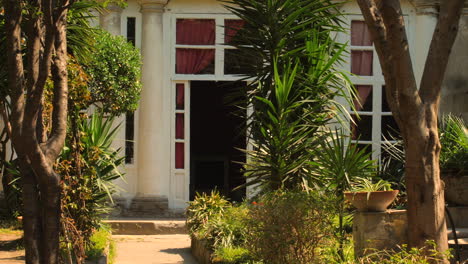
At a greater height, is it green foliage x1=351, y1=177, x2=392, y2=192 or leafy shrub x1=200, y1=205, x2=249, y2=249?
green foliage x1=351, y1=177, x2=392, y2=192

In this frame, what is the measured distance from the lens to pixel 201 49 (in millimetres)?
15211

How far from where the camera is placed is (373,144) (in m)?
15.2

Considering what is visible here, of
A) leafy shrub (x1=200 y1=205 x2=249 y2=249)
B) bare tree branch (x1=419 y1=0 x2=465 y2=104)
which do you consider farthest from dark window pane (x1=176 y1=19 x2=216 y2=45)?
bare tree branch (x1=419 y1=0 x2=465 y2=104)

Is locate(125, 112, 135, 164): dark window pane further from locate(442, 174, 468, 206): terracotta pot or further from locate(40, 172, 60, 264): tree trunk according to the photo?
locate(40, 172, 60, 264): tree trunk

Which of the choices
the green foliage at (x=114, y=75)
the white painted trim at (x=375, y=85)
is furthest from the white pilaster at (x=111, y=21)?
the white painted trim at (x=375, y=85)

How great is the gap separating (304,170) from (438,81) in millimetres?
2280

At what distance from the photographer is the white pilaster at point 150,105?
587 inches

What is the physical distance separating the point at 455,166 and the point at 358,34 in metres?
4.72

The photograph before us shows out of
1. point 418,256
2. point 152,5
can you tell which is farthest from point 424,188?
point 152,5

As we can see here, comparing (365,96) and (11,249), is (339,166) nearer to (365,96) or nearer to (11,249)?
(11,249)

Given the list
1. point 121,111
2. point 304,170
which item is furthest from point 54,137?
point 121,111

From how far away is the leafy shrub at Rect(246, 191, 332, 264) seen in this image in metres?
7.87

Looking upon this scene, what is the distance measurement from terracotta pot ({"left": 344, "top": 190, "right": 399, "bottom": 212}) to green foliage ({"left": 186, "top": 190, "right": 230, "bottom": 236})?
3.67 metres

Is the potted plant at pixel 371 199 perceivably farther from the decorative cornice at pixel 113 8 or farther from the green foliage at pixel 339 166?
the decorative cornice at pixel 113 8
